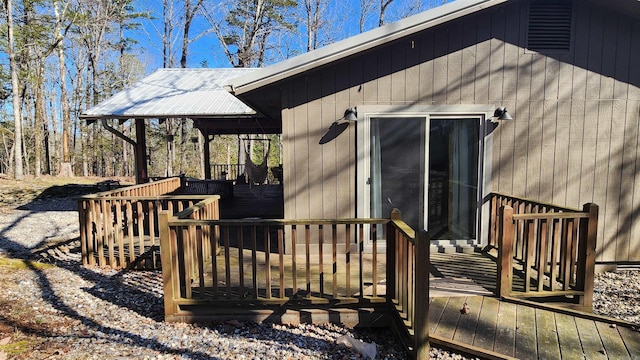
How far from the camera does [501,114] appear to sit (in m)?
4.55

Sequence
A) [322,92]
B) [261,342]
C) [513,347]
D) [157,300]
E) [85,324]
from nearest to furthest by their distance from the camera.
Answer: [513,347] < [261,342] < [85,324] < [157,300] < [322,92]

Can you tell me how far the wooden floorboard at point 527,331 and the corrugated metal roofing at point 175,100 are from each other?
17.2 feet

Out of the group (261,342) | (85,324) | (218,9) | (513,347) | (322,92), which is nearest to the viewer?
(513,347)

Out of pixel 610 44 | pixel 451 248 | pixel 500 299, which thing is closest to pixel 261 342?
pixel 500 299

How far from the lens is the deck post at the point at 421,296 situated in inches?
98.9

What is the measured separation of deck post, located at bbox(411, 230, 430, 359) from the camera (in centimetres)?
251

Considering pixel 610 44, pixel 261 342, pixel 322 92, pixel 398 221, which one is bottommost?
pixel 261 342

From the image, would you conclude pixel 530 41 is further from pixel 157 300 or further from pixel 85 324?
pixel 85 324

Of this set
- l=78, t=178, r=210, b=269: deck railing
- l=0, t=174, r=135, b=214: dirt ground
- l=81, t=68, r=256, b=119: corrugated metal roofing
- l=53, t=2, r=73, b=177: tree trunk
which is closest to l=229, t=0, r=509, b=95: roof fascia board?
l=78, t=178, r=210, b=269: deck railing

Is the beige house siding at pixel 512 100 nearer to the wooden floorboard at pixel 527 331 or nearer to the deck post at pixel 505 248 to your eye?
the deck post at pixel 505 248

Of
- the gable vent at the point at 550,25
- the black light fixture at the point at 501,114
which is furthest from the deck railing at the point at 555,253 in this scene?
the gable vent at the point at 550,25

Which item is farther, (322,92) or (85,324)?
(322,92)

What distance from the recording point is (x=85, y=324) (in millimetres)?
3189

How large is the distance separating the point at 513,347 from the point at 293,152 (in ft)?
10.1
